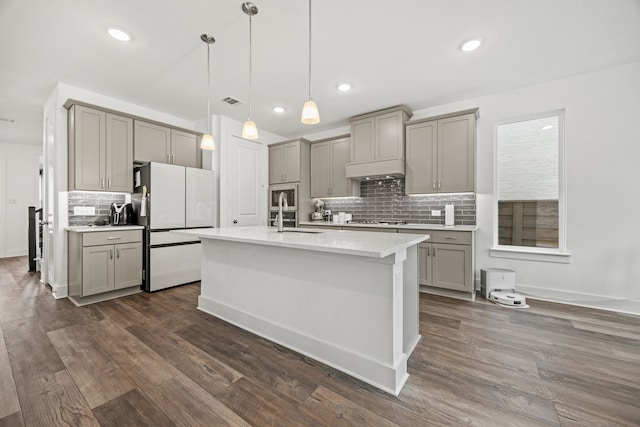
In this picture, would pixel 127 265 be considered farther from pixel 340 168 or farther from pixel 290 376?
pixel 340 168

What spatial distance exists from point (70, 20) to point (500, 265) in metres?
5.34

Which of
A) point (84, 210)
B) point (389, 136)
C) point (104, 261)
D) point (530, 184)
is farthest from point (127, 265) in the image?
point (530, 184)

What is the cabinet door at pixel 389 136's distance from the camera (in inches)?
157

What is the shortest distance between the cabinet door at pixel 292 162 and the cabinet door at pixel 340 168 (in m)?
0.66

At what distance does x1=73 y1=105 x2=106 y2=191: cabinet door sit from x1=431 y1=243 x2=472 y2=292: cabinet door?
455 cm

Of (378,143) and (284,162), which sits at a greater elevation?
(378,143)

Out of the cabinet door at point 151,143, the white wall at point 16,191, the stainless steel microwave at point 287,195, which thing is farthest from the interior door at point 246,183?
the white wall at point 16,191

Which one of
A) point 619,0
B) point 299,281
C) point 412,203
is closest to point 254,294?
point 299,281

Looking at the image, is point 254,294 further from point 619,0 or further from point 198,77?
point 619,0

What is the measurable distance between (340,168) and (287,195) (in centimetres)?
116

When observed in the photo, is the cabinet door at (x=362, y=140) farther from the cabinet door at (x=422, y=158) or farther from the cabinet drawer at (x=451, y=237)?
the cabinet drawer at (x=451, y=237)

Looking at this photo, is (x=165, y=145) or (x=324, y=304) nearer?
(x=324, y=304)

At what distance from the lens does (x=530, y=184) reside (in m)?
3.57

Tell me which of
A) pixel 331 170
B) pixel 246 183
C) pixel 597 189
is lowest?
pixel 597 189
